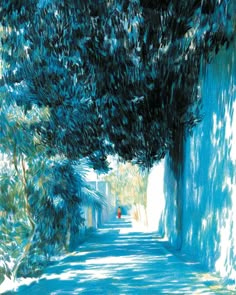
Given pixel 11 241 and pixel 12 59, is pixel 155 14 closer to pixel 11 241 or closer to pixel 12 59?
pixel 12 59

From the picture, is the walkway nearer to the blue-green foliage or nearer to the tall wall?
the tall wall

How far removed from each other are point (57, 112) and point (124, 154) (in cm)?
372

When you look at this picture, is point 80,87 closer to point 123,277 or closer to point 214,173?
point 214,173

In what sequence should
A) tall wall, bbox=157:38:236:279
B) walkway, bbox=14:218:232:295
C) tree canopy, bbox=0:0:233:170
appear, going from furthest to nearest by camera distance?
1. tall wall, bbox=157:38:236:279
2. walkway, bbox=14:218:232:295
3. tree canopy, bbox=0:0:233:170

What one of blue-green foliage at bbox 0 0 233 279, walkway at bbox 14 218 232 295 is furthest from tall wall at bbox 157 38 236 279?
walkway at bbox 14 218 232 295

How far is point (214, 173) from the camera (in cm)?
1286

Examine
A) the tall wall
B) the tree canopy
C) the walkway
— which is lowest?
the walkway

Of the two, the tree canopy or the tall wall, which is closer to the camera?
the tree canopy

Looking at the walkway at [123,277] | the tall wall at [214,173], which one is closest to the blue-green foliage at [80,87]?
the tall wall at [214,173]

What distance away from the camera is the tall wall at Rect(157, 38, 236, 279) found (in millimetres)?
11180

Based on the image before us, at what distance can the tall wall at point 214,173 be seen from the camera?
11180mm

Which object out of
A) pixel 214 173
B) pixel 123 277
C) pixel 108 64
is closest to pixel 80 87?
pixel 108 64

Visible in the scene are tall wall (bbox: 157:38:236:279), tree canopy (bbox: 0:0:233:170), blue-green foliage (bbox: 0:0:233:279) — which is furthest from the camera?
tall wall (bbox: 157:38:236:279)

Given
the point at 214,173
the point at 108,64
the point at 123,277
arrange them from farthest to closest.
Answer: the point at 214,173 → the point at 123,277 → the point at 108,64
